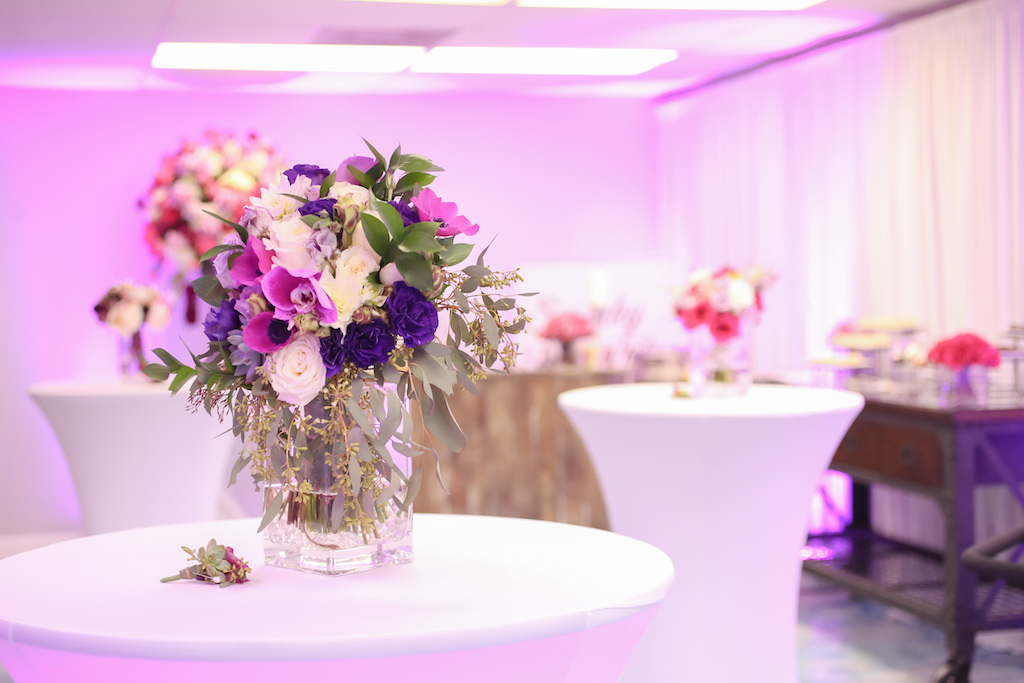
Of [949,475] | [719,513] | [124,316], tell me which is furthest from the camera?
[124,316]

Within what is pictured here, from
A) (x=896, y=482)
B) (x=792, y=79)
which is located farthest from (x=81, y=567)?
(x=792, y=79)

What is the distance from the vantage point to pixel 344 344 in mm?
1297

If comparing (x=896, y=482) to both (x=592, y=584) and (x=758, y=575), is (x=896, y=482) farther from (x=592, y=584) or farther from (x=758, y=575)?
(x=592, y=584)

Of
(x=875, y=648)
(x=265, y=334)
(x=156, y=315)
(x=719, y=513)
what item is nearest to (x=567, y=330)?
(x=156, y=315)

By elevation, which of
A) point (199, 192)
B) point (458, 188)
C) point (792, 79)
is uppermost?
point (792, 79)

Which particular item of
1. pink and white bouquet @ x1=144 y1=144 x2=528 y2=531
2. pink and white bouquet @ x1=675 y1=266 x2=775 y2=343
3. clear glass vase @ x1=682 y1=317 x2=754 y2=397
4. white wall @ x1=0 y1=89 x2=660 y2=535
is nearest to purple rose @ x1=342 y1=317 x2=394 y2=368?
pink and white bouquet @ x1=144 y1=144 x2=528 y2=531

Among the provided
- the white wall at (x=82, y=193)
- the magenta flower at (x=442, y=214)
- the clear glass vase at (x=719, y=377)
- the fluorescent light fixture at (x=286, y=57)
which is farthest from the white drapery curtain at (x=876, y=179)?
the magenta flower at (x=442, y=214)

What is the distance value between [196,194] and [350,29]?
1.06 meters

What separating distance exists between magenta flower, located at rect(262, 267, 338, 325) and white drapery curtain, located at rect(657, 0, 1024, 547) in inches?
139

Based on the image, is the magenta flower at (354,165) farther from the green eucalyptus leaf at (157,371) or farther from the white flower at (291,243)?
the green eucalyptus leaf at (157,371)

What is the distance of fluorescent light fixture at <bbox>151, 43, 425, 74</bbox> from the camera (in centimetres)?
506

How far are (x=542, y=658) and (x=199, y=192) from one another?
13.9 ft

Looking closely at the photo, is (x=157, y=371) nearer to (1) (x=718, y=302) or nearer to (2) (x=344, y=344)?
(2) (x=344, y=344)

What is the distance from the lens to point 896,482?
367cm
